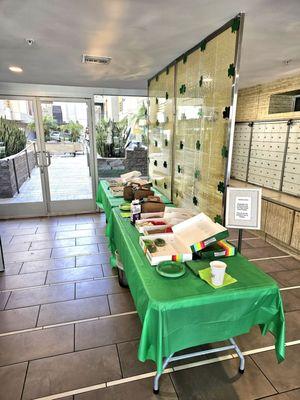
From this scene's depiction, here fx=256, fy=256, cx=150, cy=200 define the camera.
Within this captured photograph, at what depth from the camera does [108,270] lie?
3.04 meters

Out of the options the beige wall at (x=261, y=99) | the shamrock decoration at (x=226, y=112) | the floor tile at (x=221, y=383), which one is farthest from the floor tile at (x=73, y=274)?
the beige wall at (x=261, y=99)

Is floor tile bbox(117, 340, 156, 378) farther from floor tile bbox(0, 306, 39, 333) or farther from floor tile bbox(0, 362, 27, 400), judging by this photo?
floor tile bbox(0, 306, 39, 333)

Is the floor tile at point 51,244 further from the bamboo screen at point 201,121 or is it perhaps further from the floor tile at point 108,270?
the bamboo screen at point 201,121

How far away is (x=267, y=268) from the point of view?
317 cm

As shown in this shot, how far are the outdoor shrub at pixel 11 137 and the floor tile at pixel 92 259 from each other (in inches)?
111

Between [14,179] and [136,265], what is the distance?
14.3 feet

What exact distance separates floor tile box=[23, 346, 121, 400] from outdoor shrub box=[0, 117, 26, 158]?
411cm

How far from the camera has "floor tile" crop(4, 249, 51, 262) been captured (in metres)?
3.30

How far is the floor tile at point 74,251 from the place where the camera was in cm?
344

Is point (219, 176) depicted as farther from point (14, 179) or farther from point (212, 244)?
point (14, 179)

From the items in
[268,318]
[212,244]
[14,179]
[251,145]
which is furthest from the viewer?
[14,179]

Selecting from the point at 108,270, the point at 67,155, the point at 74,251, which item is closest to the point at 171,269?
the point at 108,270

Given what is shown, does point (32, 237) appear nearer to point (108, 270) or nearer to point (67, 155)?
point (108, 270)

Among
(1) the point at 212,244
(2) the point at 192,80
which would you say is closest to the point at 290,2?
(2) the point at 192,80
